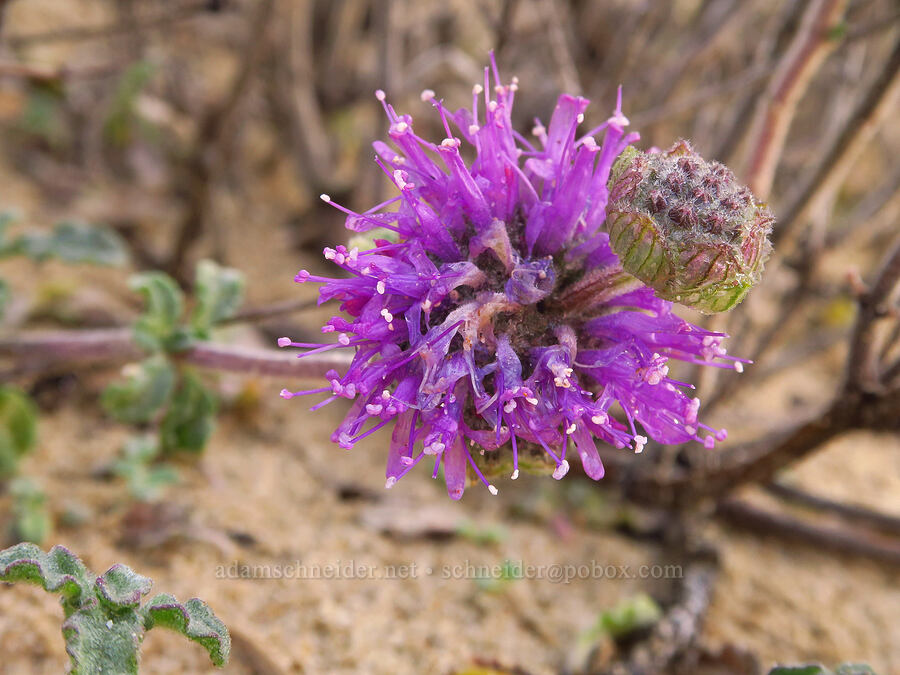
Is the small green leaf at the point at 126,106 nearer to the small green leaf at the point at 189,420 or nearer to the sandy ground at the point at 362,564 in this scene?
the sandy ground at the point at 362,564

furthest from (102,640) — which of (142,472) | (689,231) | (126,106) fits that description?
(126,106)

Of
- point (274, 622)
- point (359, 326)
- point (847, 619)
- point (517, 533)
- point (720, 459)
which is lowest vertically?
point (274, 622)

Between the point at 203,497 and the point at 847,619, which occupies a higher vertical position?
the point at 847,619

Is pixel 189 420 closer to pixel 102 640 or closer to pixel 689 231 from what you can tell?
pixel 102 640

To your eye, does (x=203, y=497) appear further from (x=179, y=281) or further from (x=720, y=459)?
(x=720, y=459)

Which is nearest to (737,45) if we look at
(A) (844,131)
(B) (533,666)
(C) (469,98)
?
(C) (469,98)

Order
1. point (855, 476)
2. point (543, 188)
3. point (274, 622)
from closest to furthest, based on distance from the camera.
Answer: point (543, 188) < point (274, 622) < point (855, 476)

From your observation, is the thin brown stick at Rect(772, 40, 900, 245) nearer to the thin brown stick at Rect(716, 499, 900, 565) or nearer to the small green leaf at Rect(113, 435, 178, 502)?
the thin brown stick at Rect(716, 499, 900, 565)

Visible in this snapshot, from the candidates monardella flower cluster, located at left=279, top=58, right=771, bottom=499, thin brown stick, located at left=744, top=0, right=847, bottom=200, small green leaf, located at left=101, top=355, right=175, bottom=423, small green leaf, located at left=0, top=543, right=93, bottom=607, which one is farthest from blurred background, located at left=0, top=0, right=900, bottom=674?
monardella flower cluster, located at left=279, top=58, right=771, bottom=499
